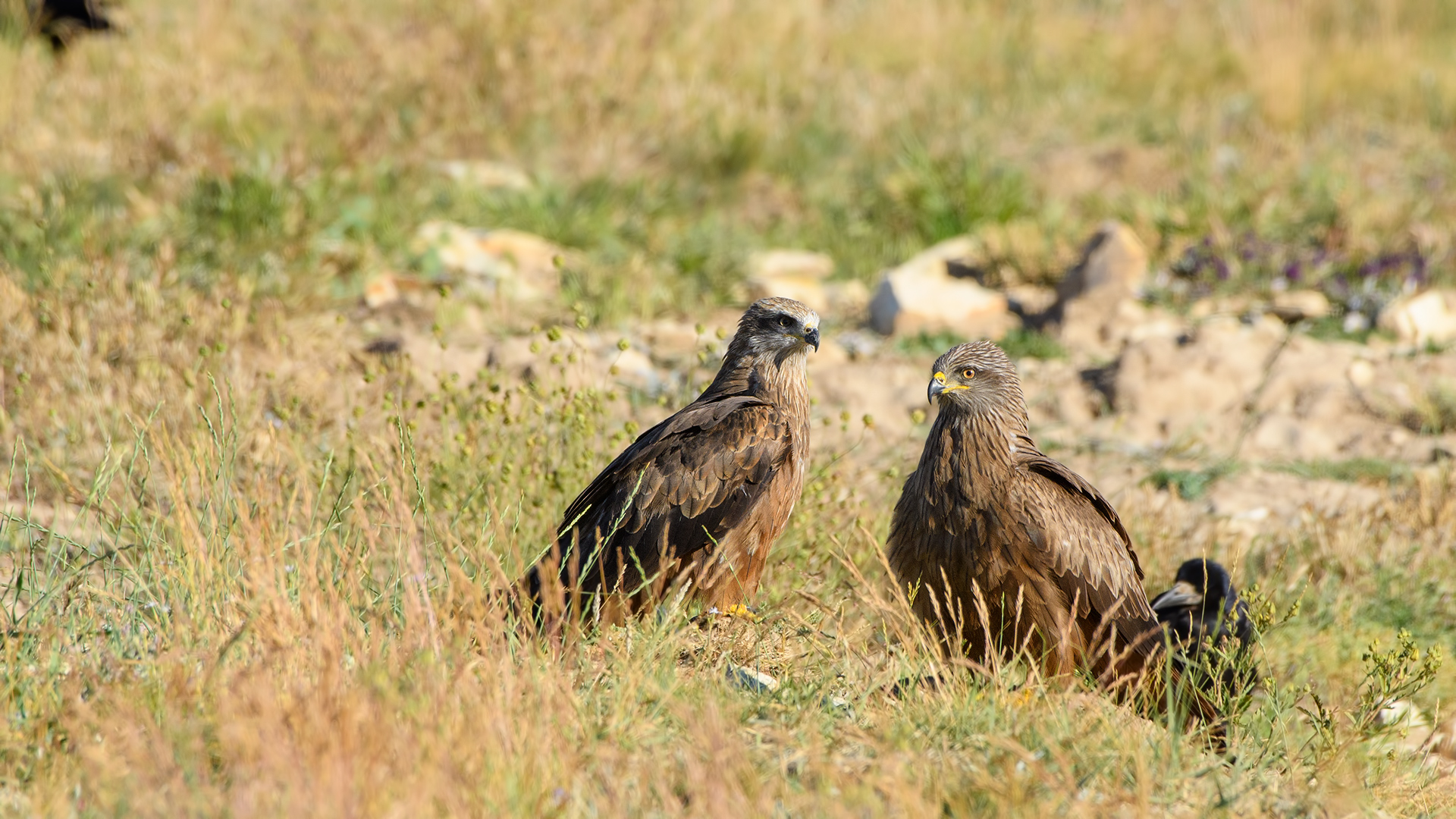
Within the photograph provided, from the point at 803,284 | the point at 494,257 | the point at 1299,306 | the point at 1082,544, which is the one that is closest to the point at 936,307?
the point at 803,284

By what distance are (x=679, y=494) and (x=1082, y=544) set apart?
1.30m

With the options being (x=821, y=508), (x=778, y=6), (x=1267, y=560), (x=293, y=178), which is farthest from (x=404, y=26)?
(x=1267, y=560)

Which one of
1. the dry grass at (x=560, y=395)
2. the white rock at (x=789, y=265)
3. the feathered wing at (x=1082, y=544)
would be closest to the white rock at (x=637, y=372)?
the dry grass at (x=560, y=395)

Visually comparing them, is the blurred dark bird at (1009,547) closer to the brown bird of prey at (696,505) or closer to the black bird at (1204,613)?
the black bird at (1204,613)

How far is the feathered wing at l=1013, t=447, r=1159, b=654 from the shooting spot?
422cm

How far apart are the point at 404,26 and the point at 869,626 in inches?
307

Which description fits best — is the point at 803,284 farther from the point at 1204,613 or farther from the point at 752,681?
the point at 752,681

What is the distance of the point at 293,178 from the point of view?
26.0ft

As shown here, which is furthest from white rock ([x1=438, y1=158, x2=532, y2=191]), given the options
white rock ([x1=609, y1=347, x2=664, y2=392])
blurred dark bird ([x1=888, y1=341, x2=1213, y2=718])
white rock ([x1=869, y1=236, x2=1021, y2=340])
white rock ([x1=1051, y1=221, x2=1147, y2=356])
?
blurred dark bird ([x1=888, y1=341, x2=1213, y2=718])

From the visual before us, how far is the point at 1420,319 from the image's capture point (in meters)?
7.73

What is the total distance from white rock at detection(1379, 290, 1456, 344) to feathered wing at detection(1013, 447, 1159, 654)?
4.20m

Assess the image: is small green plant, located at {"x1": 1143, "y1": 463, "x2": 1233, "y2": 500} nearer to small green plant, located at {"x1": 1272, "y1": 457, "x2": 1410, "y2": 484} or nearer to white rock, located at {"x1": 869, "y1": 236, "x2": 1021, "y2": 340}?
small green plant, located at {"x1": 1272, "y1": 457, "x2": 1410, "y2": 484}

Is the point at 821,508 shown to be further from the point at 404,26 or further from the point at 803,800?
the point at 404,26

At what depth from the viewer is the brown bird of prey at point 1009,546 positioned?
4219 mm
